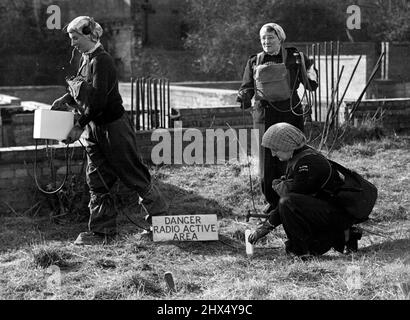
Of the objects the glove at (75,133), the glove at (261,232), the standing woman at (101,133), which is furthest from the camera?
the glove at (75,133)

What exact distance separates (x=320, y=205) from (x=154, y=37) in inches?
952

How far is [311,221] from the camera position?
4.45m

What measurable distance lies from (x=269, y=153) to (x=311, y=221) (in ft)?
3.54

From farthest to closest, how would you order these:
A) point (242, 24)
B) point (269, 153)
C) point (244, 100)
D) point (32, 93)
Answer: point (242, 24), point (32, 93), point (244, 100), point (269, 153)

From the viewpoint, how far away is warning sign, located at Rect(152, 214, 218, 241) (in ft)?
16.7

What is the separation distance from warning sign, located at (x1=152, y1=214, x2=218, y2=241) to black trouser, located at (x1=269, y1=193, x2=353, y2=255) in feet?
2.23

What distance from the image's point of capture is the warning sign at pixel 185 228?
508 centimetres

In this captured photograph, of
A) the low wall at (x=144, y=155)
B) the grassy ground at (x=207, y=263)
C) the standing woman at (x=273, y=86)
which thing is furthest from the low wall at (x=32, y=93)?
the standing woman at (x=273, y=86)

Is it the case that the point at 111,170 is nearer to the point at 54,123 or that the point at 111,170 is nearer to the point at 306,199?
the point at 54,123

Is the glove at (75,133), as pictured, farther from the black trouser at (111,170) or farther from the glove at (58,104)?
the glove at (58,104)

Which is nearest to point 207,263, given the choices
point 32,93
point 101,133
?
point 101,133

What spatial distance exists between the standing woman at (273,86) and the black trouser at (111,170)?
0.95 m
